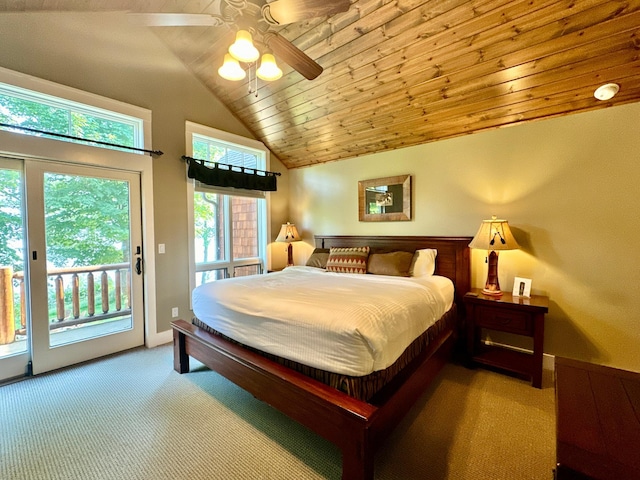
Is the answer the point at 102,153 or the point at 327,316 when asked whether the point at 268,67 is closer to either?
the point at 327,316

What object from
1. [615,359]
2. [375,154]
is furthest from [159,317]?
[615,359]

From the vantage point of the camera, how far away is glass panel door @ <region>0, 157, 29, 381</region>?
95.3 inches

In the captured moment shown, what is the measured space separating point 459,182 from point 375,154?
3.76 feet

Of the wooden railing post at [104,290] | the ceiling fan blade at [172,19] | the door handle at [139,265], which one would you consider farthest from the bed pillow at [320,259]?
the ceiling fan blade at [172,19]

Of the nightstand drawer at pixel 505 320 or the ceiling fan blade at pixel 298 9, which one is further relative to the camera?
the nightstand drawer at pixel 505 320

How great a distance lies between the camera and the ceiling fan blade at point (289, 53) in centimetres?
178

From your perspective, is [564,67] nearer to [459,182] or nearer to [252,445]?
[459,182]

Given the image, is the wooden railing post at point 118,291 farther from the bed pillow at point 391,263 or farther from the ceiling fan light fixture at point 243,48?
the bed pillow at point 391,263

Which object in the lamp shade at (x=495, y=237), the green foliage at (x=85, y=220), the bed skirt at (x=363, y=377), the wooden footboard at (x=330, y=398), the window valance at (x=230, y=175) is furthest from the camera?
the window valance at (x=230, y=175)

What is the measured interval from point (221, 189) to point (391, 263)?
2.43 m

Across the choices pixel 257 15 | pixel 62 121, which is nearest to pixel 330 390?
pixel 257 15

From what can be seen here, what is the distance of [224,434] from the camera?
1835mm

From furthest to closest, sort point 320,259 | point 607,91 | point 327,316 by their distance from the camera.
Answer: point 320,259
point 607,91
point 327,316

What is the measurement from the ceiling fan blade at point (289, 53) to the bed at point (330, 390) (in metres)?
1.99
